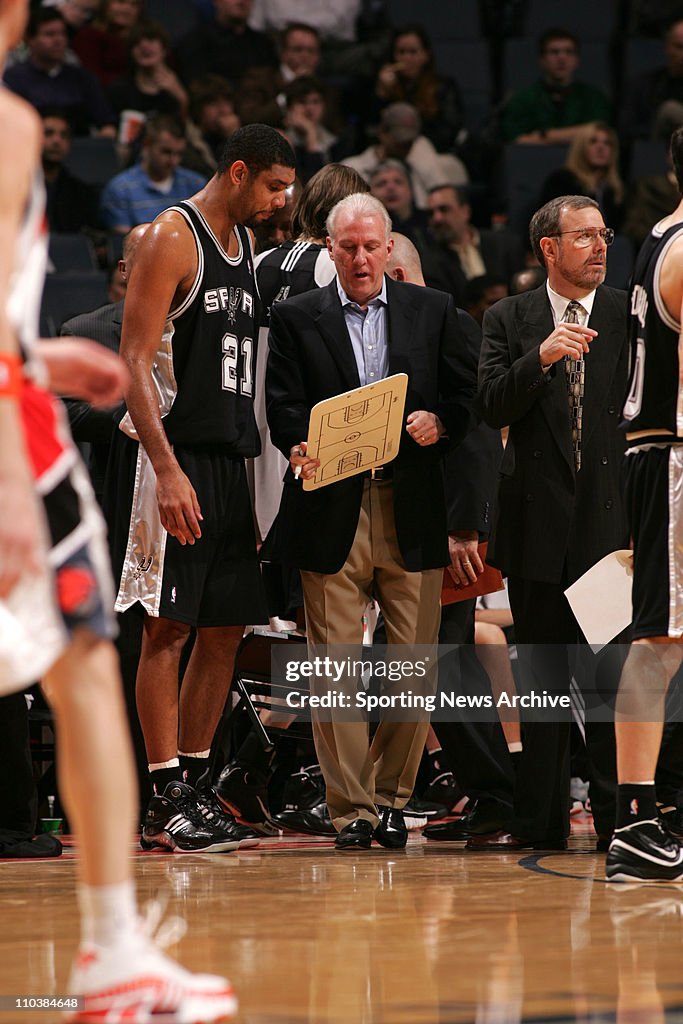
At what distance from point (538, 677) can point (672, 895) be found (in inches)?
47.8

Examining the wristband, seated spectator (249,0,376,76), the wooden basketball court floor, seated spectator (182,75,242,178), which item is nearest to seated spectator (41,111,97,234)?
seated spectator (182,75,242,178)

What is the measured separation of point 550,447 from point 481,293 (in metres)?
2.85

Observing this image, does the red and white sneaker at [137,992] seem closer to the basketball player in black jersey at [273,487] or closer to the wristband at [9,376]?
the wristband at [9,376]

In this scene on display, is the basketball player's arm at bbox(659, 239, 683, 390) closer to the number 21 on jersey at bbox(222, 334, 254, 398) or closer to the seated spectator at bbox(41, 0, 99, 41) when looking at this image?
the number 21 on jersey at bbox(222, 334, 254, 398)

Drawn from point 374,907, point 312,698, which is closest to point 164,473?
point 312,698

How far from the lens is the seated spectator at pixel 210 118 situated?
959 cm

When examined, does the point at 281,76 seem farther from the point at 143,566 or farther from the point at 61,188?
the point at 143,566

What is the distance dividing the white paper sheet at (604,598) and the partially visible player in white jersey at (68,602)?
234 cm

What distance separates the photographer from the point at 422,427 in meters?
4.48

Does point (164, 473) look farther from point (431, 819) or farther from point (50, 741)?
point (431, 819)

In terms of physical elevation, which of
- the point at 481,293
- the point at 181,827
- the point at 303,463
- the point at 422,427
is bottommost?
the point at 181,827

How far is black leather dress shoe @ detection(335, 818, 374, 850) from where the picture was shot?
436 centimetres

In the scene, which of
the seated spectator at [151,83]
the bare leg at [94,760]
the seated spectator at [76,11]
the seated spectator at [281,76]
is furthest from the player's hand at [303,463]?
the seated spectator at [76,11]

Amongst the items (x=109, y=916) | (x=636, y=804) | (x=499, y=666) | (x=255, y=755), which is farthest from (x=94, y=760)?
(x=499, y=666)
